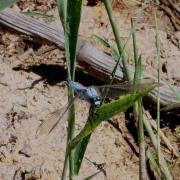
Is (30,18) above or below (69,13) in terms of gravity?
above

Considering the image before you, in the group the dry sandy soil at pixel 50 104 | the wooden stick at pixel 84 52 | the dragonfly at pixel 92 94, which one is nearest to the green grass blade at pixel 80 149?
the dragonfly at pixel 92 94

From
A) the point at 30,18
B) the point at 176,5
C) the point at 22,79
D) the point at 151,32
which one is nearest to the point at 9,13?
the point at 30,18

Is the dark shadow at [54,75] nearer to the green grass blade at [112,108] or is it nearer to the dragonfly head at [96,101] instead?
the dragonfly head at [96,101]

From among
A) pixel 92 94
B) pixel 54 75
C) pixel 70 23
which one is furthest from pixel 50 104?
pixel 70 23

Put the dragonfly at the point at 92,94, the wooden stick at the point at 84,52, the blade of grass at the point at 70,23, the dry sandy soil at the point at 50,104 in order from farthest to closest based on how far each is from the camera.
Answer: the wooden stick at the point at 84,52 < the dry sandy soil at the point at 50,104 < the dragonfly at the point at 92,94 < the blade of grass at the point at 70,23

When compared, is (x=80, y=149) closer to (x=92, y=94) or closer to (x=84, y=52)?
(x=92, y=94)

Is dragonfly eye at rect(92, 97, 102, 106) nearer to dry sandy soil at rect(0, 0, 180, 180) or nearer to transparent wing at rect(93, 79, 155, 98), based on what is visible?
transparent wing at rect(93, 79, 155, 98)

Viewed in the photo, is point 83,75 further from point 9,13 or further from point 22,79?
point 9,13

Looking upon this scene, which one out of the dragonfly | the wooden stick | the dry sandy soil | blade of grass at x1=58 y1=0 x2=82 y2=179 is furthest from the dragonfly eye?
the wooden stick
